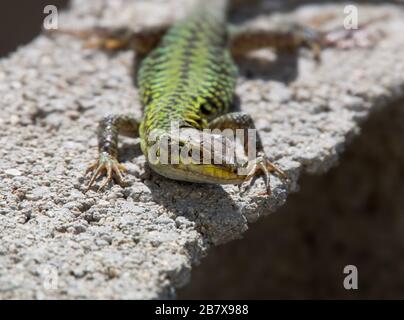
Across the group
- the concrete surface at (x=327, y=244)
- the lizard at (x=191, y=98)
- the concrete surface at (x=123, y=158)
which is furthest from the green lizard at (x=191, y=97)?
the concrete surface at (x=327, y=244)

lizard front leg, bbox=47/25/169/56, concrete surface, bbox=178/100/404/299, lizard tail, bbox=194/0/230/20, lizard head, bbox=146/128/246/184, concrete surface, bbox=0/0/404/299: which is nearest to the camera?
concrete surface, bbox=0/0/404/299

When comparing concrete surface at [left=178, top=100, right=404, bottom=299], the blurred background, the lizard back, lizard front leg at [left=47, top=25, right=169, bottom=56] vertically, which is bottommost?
concrete surface at [left=178, top=100, right=404, bottom=299]

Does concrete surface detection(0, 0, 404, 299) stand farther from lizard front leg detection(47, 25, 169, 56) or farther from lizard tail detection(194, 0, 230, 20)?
lizard tail detection(194, 0, 230, 20)

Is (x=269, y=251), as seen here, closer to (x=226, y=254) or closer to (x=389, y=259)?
(x=226, y=254)

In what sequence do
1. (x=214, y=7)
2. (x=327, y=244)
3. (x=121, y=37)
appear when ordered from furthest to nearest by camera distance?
1. (x=327, y=244)
2. (x=214, y=7)
3. (x=121, y=37)

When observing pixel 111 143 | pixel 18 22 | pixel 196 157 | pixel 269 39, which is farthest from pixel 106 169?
pixel 18 22

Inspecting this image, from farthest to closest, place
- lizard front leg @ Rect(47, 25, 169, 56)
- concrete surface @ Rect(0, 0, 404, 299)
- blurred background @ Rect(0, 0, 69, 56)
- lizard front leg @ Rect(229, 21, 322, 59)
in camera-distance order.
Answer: blurred background @ Rect(0, 0, 69, 56), lizard front leg @ Rect(229, 21, 322, 59), lizard front leg @ Rect(47, 25, 169, 56), concrete surface @ Rect(0, 0, 404, 299)

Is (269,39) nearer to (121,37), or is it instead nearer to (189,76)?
(121,37)

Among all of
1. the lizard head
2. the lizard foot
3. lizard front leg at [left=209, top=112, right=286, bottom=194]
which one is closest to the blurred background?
lizard front leg at [left=209, top=112, right=286, bottom=194]
